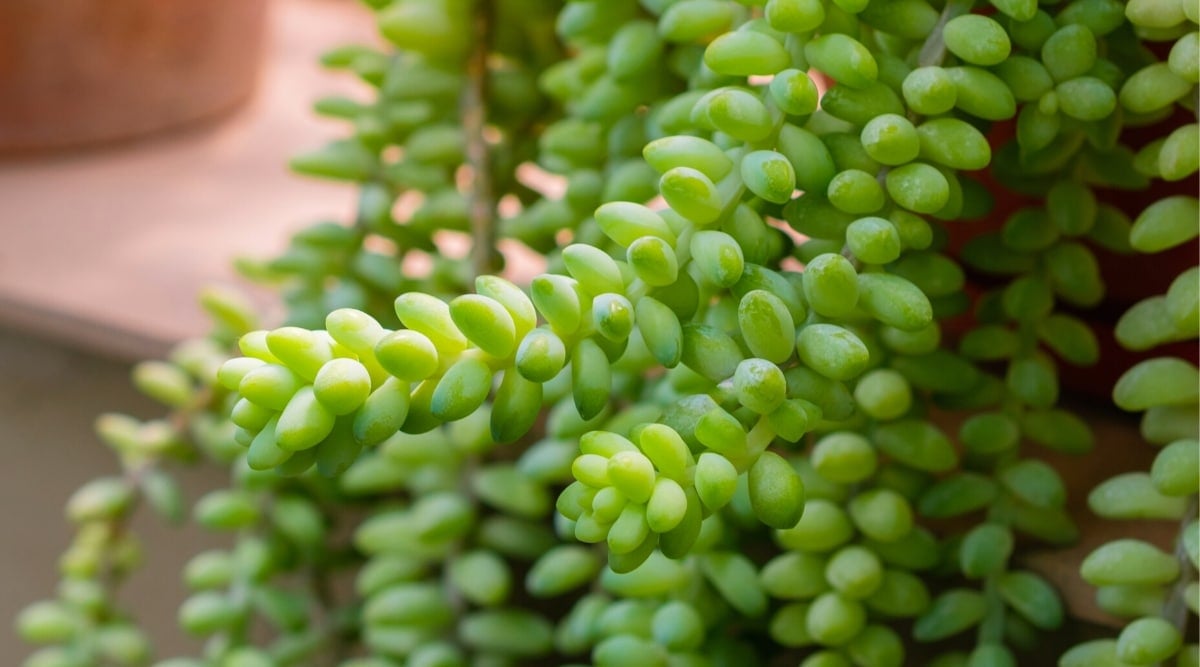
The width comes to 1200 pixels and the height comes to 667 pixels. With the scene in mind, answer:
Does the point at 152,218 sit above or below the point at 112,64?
below

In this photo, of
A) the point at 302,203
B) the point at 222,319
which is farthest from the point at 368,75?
the point at 302,203

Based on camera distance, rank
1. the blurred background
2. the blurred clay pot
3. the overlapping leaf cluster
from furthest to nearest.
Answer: the blurred clay pot < the blurred background < the overlapping leaf cluster

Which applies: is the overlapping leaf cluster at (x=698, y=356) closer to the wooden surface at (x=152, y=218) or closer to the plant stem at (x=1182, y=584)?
the plant stem at (x=1182, y=584)

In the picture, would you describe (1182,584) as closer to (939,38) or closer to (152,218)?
(939,38)

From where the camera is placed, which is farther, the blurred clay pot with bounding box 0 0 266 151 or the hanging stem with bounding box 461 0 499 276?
the blurred clay pot with bounding box 0 0 266 151

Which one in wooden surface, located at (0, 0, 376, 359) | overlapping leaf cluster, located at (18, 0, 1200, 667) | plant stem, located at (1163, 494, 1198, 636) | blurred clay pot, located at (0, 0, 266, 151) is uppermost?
blurred clay pot, located at (0, 0, 266, 151)

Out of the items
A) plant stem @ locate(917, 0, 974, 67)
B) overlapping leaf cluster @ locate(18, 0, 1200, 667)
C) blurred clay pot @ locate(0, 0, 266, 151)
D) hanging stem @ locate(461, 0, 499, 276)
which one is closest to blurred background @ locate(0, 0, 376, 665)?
blurred clay pot @ locate(0, 0, 266, 151)

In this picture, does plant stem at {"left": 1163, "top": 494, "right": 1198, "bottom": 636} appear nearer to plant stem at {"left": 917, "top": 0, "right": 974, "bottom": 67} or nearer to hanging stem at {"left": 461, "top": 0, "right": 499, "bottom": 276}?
plant stem at {"left": 917, "top": 0, "right": 974, "bottom": 67}

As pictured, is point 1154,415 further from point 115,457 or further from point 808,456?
point 115,457

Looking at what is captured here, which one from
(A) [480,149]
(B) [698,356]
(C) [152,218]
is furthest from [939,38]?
(C) [152,218]
